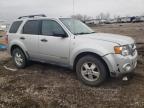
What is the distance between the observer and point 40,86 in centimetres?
598

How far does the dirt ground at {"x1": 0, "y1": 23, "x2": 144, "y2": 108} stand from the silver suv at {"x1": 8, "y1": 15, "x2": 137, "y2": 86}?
15.6 inches

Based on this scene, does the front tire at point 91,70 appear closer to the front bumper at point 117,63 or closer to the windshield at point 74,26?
the front bumper at point 117,63

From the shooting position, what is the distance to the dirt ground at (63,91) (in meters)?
4.79

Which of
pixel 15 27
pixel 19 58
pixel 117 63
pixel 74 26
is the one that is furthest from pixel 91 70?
pixel 15 27

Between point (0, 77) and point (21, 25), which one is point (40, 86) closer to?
point (0, 77)

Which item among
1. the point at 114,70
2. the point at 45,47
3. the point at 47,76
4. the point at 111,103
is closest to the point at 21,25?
the point at 45,47

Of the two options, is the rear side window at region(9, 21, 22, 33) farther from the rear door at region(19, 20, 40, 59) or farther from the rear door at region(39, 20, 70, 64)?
the rear door at region(39, 20, 70, 64)

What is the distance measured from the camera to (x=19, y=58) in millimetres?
7812

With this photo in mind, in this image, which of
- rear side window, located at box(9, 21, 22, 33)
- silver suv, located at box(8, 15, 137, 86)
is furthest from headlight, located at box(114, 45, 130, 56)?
rear side window, located at box(9, 21, 22, 33)

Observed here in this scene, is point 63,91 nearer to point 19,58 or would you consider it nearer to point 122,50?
point 122,50

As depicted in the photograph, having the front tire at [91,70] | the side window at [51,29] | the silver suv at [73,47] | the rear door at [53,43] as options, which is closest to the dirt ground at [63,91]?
the front tire at [91,70]

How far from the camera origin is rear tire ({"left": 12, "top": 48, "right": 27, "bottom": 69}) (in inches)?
301

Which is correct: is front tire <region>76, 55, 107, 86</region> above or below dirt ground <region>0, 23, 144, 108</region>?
above

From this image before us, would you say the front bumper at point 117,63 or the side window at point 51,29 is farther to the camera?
the side window at point 51,29
